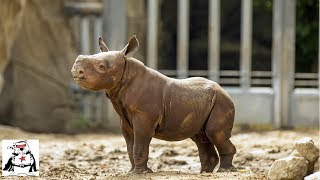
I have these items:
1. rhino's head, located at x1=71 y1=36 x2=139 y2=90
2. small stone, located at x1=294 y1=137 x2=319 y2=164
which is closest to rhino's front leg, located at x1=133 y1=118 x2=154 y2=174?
rhino's head, located at x1=71 y1=36 x2=139 y2=90

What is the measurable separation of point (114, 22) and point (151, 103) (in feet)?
21.9

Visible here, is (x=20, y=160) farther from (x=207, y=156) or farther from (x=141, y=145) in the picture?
(x=207, y=156)

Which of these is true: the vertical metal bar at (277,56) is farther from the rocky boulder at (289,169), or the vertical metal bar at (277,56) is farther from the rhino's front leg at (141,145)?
the rocky boulder at (289,169)

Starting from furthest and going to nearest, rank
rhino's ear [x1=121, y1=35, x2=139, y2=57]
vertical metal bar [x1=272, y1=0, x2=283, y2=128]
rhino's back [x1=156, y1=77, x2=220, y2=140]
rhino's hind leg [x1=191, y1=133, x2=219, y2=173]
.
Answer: vertical metal bar [x1=272, y1=0, x2=283, y2=128] → rhino's hind leg [x1=191, y1=133, x2=219, y2=173] → rhino's back [x1=156, y1=77, x2=220, y2=140] → rhino's ear [x1=121, y1=35, x2=139, y2=57]

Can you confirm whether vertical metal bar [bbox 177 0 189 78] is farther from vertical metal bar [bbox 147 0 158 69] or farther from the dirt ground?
the dirt ground

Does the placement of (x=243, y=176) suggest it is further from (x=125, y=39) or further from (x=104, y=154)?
(x=125, y=39)

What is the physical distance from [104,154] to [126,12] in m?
4.26

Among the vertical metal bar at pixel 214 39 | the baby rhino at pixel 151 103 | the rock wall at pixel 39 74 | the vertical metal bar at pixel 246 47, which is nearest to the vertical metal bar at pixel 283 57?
the vertical metal bar at pixel 246 47

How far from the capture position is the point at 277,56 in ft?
43.1

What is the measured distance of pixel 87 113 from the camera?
1384 cm

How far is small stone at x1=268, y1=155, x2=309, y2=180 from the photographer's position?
632 centimetres

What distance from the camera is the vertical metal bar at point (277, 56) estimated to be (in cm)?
1311

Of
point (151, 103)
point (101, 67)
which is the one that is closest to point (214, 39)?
point (151, 103)

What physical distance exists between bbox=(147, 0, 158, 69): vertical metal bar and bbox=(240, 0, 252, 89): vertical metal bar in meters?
1.42
